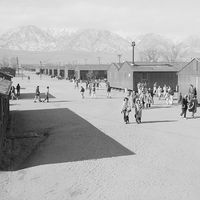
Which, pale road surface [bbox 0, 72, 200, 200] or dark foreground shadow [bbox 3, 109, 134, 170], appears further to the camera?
dark foreground shadow [bbox 3, 109, 134, 170]

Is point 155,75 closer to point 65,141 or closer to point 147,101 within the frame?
point 147,101

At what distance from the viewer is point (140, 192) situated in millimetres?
10617

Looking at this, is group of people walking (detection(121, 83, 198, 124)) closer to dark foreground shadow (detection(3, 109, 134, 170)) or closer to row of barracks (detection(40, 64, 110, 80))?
dark foreground shadow (detection(3, 109, 134, 170))

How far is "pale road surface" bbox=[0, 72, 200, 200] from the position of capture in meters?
10.7

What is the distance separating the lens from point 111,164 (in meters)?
13.3

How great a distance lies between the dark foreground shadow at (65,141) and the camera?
1434 centimetres

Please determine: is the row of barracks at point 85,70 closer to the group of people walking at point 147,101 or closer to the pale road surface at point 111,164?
the group of people walking at point 147,101

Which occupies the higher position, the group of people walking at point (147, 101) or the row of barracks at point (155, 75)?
the row of barracks at point (155, 75)

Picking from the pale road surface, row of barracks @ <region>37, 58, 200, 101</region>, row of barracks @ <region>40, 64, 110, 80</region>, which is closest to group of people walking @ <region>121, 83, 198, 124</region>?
the pale road surface

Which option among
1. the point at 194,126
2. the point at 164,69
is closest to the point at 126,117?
the point at 194,126

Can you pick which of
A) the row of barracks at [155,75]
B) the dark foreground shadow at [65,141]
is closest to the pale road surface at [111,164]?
the dark foreground shadow at [65,141]

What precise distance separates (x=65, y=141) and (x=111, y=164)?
434cm

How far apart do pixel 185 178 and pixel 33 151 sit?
660 cm

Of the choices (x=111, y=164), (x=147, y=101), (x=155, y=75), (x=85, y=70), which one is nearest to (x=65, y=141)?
(x=111, y=164)
